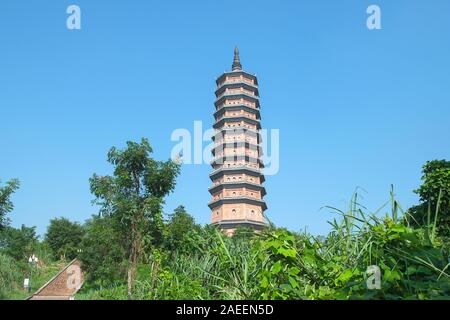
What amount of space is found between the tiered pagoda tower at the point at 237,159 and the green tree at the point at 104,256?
16831mm

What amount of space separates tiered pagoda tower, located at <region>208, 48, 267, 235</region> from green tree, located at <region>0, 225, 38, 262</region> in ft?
57.6

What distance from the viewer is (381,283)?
7.17 ft

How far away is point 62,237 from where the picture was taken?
48.0 m

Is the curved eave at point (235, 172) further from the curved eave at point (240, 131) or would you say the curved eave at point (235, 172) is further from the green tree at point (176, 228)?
the green tree at point (176, 228)

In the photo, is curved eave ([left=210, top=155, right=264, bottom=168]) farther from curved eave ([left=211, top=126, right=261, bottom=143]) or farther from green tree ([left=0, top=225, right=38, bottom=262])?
green tree ([left=0, top=225, right=38, bottom=262])

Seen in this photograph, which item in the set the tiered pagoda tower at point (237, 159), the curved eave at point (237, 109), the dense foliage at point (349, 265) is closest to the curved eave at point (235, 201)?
the tiered pagoda tower at point (237, 159)

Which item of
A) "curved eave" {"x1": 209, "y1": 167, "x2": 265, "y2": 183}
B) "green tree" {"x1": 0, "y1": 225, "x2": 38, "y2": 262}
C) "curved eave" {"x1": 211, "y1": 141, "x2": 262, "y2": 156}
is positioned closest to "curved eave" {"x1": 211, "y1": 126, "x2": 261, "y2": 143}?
"curved eave" {"x1": 211, "y1": 141, "x2": 262, "y2": 156}

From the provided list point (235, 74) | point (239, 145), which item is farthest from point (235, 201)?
point (235, 74)

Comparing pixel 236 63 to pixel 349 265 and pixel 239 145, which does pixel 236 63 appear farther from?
pixel 349 265

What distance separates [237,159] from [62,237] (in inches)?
870
